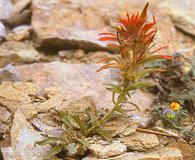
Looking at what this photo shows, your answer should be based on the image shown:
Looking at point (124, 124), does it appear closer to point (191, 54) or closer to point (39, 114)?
point (39, 114)

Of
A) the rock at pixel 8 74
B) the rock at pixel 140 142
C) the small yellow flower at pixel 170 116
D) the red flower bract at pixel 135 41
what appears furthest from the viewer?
the rock at pixel 8 74

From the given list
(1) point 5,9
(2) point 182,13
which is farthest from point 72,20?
(2) point 182,13

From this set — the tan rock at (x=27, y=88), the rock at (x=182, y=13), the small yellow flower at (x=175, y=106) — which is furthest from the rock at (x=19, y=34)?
the small yellow flower at (x=175, y=106)

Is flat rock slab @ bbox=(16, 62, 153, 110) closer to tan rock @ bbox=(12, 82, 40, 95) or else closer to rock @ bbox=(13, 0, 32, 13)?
tan rock @ bbox=(12, 82, 40, 95)

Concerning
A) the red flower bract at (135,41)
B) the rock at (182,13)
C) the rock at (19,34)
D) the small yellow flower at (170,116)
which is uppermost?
the red flower bract at (135,41)

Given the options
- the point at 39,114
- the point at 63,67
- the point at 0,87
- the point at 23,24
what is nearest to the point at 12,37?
the point at 23,24

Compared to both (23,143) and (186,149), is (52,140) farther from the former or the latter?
(186,149)

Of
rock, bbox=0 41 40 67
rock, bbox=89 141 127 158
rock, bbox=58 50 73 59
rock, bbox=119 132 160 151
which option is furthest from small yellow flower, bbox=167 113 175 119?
rock, bbox=0 41 40 67

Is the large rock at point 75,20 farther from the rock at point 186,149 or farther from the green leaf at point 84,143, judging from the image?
the green leaf at point 84,143
